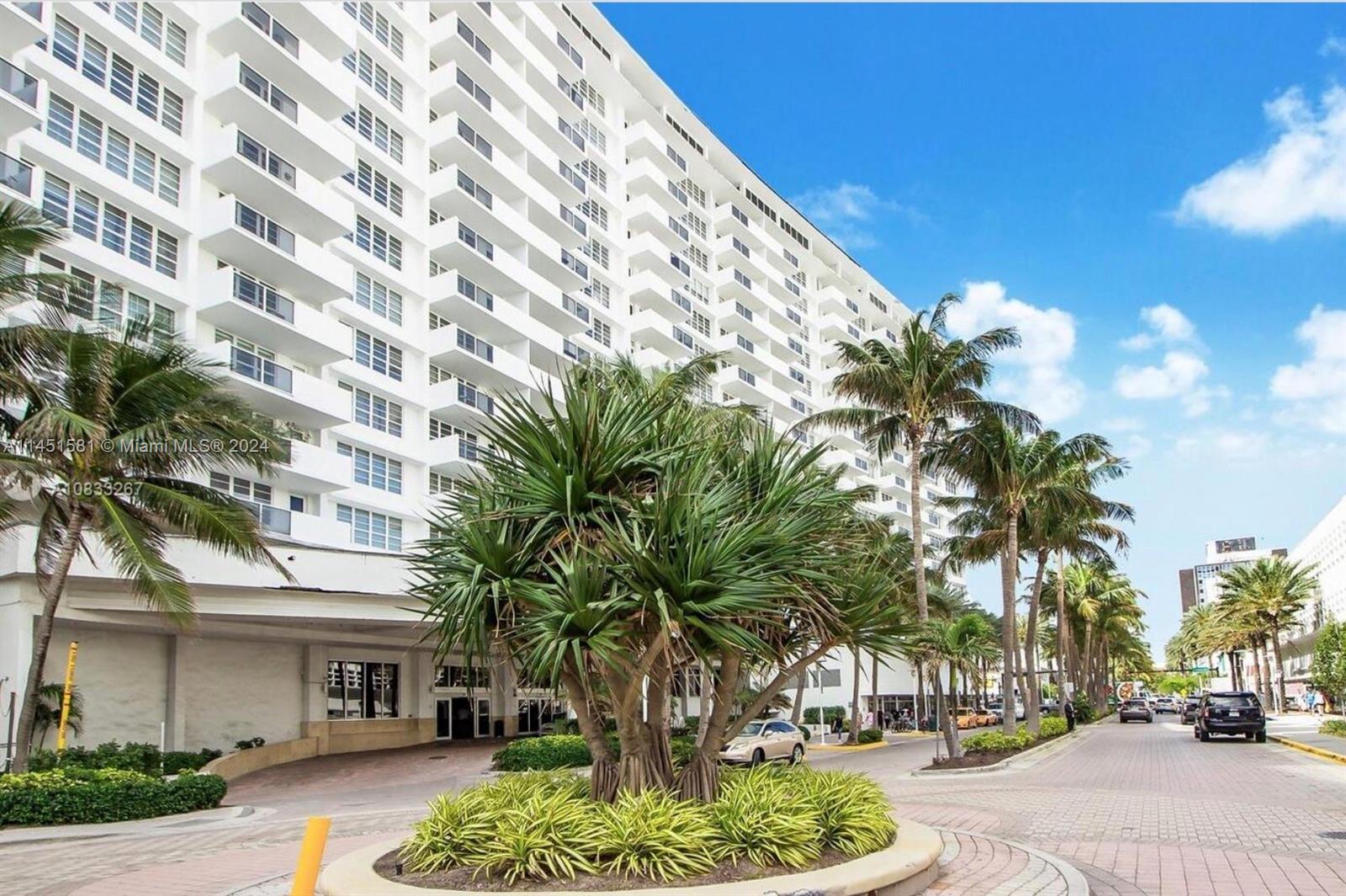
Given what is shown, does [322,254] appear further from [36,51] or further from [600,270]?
[600,270]

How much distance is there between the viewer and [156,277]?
104ft

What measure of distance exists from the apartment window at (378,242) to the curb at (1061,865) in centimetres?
3483

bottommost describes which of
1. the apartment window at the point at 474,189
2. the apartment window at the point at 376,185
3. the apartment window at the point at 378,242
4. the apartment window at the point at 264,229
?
the apartment window at the point at 264,229

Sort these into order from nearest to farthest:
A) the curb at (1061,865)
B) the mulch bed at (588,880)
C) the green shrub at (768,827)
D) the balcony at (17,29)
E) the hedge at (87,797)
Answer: the mulch bed at (588,880), the green shrub at (768,827), the curb at (1061,865), the hedge at (87,797), the balcony at (17,29)

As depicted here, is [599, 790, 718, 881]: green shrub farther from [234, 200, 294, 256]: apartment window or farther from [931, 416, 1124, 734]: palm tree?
[234, 200, 294, 256]: apartment window

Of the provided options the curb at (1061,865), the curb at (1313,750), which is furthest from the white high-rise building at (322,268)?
the curb at (1313,750)

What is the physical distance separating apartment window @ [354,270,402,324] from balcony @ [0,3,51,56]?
14.6 meters

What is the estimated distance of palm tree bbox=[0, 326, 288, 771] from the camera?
18125 mm

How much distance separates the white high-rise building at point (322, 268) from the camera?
1139 inches

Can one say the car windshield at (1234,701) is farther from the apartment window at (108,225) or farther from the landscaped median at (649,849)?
the apartment window at (108,225)

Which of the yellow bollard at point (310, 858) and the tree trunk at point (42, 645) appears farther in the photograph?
the tree trunk at point (42, 645)

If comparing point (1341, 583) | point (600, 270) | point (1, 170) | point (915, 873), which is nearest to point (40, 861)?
point (915, 873)

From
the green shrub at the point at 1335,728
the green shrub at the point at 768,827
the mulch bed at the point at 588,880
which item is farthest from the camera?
the green shrub at the point at 1335,728

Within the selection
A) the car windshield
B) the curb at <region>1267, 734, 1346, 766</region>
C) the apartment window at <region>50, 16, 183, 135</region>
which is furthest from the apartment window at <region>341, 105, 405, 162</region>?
the curb at <region>1267, 734, 1346, 766</region>
